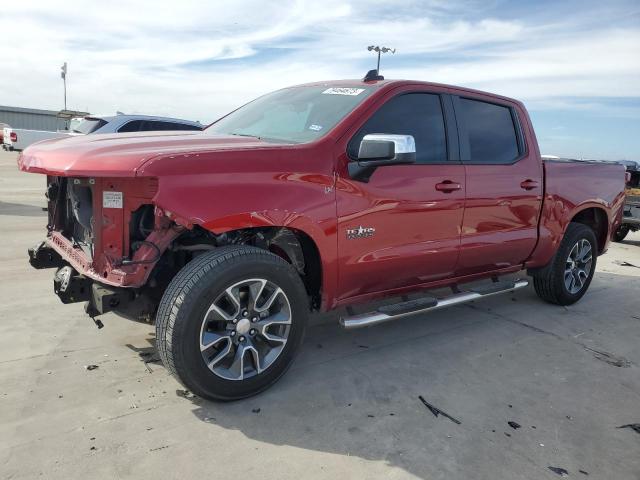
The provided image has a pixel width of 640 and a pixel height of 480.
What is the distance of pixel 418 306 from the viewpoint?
3.77m

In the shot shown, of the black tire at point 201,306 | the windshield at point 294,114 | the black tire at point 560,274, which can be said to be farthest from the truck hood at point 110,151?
the black tire at point 560,274

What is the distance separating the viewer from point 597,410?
3.25 meters

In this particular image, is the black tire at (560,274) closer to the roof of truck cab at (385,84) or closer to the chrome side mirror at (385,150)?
the roof of truck cab at (385,84)

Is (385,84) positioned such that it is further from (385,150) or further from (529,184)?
(529,184)

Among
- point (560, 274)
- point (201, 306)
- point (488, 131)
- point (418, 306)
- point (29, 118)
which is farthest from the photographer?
point (29, 118)

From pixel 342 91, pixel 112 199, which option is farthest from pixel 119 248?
pixel 342 91

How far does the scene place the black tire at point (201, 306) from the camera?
2.76 meters

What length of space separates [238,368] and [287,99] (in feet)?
7.24

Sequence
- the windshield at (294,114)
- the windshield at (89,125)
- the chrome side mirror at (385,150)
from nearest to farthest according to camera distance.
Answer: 1. the chrome side mirror at (385,150)
2. the windshield at (294,114)
3. the windshield at (89,125)

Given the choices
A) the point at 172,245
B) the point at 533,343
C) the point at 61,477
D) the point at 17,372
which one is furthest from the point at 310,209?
the point at 533,343

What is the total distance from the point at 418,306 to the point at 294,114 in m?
1.67

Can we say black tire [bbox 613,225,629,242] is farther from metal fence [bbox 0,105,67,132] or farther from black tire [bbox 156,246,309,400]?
metal fence [bbox 0,105,67,132]

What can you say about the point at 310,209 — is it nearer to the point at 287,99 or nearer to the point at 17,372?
the point at 287,99

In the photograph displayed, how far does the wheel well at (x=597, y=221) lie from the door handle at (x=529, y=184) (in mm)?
1108
